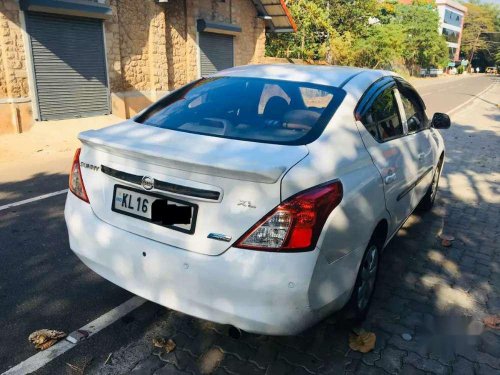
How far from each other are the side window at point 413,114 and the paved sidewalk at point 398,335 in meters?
1.17

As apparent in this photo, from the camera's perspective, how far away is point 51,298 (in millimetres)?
3258

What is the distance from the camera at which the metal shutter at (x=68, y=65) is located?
11.0m

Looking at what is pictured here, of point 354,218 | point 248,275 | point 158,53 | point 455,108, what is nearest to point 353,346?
point 354,218

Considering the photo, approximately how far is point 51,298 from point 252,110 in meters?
2.00

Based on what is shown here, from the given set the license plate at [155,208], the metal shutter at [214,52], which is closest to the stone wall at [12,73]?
the metal shutter at [214,52]

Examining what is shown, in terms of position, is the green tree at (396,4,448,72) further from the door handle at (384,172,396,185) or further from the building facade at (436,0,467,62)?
the door handle at (384,172,396,185)

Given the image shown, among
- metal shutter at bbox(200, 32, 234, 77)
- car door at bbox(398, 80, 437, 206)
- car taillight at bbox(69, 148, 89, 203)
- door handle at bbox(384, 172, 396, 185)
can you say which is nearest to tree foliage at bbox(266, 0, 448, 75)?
metal shutter at bbox(200, 32, 234, 77)

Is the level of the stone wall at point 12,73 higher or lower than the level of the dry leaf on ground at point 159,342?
higher

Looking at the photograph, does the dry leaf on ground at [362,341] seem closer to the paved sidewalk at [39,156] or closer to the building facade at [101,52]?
the paved sidewalk at [39,156]

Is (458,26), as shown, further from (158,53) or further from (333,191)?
(333,191)

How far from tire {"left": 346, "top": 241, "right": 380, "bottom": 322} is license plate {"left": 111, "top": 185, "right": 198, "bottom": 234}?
1151 millimetres

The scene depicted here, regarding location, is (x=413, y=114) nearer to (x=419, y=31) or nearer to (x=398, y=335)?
(x=398, y=335)

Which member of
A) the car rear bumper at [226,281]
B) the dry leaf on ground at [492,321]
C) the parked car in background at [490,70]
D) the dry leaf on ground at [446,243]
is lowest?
the parked car in background at [490,70]

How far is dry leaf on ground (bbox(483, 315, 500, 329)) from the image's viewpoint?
3.11m
